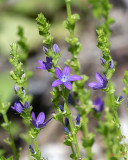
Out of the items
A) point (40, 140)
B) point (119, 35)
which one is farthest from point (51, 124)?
point (119, 35)

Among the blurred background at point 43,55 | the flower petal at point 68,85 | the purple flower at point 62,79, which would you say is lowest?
the flower petal at point 68,85

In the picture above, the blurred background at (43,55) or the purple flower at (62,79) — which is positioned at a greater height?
the blurred background at (43,55)

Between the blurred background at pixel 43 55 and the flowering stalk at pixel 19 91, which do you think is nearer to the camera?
the flowering stalk at pixel 19 91

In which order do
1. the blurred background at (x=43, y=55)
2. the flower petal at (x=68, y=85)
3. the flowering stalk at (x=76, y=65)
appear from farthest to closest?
the blurred background at (x=43, y=55) → the flowering stalk at (x=76, y=65) → the flower petal at (x=68, y=85)

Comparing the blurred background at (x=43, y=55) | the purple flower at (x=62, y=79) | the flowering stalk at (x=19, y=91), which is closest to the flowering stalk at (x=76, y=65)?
the purple flower at (x=62, y=79)

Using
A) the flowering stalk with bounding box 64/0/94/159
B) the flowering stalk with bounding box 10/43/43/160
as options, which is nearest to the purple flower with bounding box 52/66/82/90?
the flowering stalk with bounding box 10/43/43/160

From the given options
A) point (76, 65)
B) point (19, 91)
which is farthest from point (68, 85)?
point (76, 65)

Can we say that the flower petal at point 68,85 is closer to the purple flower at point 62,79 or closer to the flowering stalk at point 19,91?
the purple flower at point 62,79

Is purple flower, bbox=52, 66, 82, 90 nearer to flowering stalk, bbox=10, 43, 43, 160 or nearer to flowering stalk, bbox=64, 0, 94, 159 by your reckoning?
flowering stalk, bbox=10, 43, 43, 160
